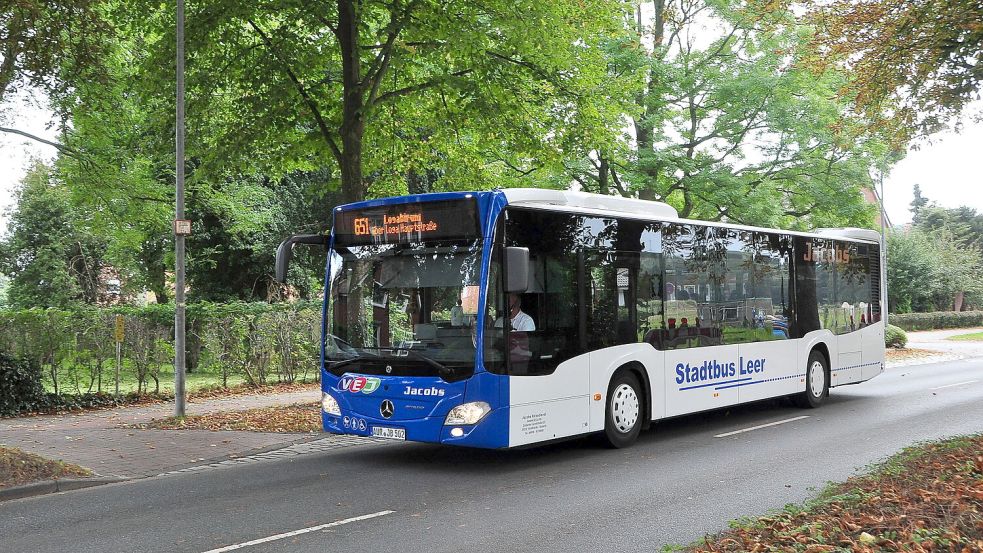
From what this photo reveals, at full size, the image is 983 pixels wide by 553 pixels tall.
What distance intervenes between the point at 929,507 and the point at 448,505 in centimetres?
403

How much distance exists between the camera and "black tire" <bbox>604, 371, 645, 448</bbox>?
11.1m

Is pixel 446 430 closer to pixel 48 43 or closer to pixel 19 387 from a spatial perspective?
pixel 48 43

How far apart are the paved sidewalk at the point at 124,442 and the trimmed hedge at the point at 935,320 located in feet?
132

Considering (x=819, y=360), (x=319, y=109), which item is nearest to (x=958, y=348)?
(x=819, y=360)

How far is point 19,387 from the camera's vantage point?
15.5 meters

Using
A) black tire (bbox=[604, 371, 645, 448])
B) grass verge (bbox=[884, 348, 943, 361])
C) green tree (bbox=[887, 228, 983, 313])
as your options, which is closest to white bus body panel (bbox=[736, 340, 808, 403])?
black tire (bbox=[604, 371, 645, 448])

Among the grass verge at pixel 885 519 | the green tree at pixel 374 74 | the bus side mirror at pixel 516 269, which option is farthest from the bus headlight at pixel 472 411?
the green tree at pixel 374 74

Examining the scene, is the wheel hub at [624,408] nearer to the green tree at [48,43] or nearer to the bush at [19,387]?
the green tree at [48,43]

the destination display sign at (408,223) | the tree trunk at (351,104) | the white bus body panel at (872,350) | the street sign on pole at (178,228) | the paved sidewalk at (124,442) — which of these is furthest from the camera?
the white bus body panel at (872,350)

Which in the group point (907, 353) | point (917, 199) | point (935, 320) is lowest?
point (907, 353)

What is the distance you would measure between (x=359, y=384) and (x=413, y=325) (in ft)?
3.32

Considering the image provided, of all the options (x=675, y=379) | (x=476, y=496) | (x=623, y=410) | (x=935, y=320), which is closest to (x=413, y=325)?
(x=476, y=496)

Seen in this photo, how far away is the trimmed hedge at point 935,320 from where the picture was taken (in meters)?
46.6

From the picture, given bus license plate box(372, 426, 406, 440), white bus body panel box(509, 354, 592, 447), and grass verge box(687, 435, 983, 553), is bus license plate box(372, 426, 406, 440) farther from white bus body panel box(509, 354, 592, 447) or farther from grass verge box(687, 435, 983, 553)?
grass verge box(687, 435, 983, 553)
